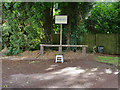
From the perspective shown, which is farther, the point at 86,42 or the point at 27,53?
→ the point at 86,42

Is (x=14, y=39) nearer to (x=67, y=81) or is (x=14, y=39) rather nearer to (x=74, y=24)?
(x=74, y=24)

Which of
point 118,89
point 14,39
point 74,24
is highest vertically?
point 74,24

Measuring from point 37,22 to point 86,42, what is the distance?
13.0 ft

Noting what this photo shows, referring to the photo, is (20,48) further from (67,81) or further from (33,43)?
(67,81)

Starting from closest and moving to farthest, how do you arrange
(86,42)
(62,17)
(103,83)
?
(103,83) < (62,17) < (86,42)

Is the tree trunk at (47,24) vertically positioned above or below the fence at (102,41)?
above

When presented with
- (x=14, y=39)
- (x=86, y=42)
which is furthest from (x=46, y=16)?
(x=86, y=42)

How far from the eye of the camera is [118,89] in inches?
138

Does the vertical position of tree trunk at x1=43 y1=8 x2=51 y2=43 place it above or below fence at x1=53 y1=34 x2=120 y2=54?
above

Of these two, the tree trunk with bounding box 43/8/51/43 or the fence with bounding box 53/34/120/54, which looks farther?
the fence with bounding box 53/34/120/54

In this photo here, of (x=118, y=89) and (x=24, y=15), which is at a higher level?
(x=24, y=15)

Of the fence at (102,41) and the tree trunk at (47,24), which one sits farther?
the fence at (102,41)

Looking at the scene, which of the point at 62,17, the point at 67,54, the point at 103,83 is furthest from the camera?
the point at 67,54

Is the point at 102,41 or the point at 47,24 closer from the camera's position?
the point at 47,24
